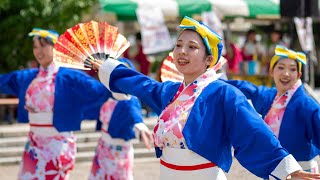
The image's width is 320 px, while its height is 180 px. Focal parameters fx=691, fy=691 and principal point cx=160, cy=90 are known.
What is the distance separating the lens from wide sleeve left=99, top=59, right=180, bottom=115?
417 centimetres

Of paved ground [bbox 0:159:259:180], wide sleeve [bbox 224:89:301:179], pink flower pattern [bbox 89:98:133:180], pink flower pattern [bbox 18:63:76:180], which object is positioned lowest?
paved ground [bbox 0:159:259:180]

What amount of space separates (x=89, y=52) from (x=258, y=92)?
6.64ft

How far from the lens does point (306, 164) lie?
18.3 feet

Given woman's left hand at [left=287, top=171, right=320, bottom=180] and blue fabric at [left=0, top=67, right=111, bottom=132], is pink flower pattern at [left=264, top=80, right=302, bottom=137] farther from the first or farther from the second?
woman's left hand at [left=287, top=171, right=320, bottom=180]

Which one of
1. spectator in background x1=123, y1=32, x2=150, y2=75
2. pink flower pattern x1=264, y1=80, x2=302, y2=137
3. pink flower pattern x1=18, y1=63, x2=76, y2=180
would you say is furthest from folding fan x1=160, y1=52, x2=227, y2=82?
spectator in background x1=123, y1=32, x2=150, y2=75

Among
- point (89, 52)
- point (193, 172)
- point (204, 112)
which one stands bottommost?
point (193, 172)

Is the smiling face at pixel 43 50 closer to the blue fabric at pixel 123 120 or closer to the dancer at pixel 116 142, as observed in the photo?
the dancer at pixel 116 142

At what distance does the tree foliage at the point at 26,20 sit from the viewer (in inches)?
450

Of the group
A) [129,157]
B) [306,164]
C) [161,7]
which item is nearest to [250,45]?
[161,7]

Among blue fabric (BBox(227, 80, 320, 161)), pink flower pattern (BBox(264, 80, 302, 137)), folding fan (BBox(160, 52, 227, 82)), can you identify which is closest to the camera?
folding fan (BBox(160, 52, 227, 82))

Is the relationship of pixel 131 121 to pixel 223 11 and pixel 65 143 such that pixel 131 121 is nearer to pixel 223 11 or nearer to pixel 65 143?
pixel 65 143

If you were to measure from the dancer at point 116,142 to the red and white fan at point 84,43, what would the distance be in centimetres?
225

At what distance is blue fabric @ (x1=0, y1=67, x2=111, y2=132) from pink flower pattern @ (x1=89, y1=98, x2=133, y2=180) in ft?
1.45

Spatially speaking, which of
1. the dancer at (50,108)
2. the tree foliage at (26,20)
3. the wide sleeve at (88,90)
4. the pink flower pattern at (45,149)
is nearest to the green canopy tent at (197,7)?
the tree foliage at (26,20)
